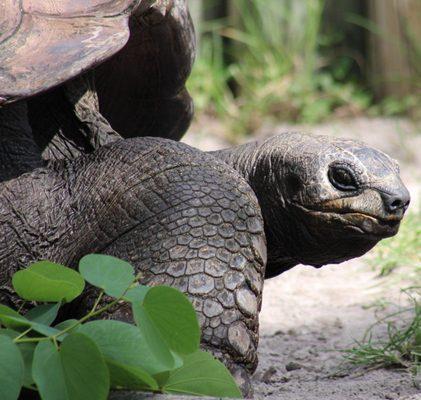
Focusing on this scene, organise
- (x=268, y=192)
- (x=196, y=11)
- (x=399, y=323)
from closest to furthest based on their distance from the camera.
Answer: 1. (x=268, y=192)
2. (x=399, y=323)
3. (x=196, y=11)

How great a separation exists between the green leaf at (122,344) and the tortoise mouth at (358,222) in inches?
35.6

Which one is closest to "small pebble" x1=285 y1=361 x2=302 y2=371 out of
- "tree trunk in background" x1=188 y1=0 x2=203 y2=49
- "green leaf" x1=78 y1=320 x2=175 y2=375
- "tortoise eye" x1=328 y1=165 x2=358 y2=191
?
"tortoise eye" x1=328 y1=165 x2=358 y2=191

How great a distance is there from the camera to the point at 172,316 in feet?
5.95

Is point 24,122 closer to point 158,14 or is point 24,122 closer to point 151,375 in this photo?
point 158,14

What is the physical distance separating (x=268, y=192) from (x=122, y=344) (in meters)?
1.02

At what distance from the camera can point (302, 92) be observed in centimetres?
695

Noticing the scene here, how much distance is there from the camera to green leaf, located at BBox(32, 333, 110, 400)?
1.75m

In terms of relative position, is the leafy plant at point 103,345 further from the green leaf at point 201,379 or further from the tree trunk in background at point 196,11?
the tree trunk in background at point 196,11

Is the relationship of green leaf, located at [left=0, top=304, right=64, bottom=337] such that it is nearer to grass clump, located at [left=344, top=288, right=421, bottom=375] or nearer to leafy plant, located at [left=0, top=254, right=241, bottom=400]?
leafy plant, located at [left=0, top=254, right=241, bottom=400]

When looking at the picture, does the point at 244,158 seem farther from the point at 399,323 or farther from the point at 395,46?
the point at 395,46

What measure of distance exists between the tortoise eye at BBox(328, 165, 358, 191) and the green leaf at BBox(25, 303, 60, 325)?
949 mm

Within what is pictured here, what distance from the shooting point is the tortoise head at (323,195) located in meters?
2.57

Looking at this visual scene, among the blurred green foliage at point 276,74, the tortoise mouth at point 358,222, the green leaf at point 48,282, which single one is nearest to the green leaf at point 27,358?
the green leaf at point 48,282

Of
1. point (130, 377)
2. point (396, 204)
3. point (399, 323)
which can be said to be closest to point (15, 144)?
point (130, 377)
